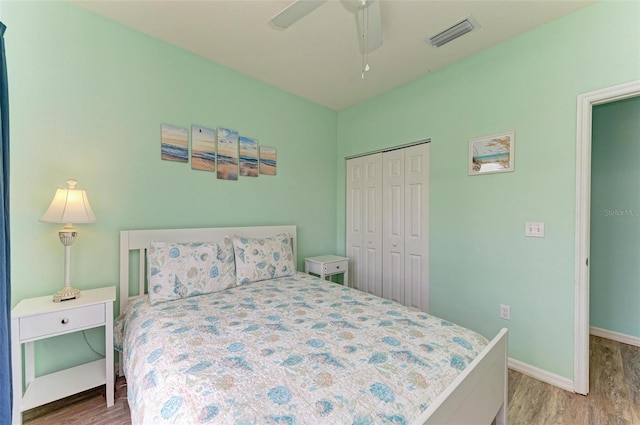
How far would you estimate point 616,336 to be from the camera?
2742 mm

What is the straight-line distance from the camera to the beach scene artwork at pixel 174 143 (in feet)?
7.64

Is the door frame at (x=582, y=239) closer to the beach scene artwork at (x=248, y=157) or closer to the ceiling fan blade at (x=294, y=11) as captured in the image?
the ceiling fan blade at (x=294, y=11)

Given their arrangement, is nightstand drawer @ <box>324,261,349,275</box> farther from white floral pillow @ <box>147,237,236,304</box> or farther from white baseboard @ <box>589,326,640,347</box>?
white baseboard @ <box>589,326,640,347</box>

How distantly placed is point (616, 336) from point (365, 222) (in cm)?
277

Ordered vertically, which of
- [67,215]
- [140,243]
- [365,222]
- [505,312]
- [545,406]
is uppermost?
[67,215]

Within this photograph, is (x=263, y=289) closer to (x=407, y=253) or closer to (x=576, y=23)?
(x=407, y=253)

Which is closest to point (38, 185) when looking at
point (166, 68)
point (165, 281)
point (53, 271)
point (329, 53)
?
point (53, 271)

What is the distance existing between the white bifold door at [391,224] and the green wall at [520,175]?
0.49 feet

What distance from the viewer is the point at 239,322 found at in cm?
159

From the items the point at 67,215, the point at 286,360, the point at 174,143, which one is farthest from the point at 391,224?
the point at 67,215

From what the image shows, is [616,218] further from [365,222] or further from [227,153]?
[227,153]

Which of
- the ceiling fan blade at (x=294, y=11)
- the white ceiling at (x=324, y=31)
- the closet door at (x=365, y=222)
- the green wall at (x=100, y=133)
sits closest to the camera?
the ceiling fan blade at (x=294, y=11)

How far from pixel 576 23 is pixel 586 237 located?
1528mm

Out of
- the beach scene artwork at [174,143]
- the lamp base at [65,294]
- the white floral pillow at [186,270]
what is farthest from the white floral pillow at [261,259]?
the lamp base at [65,294]
